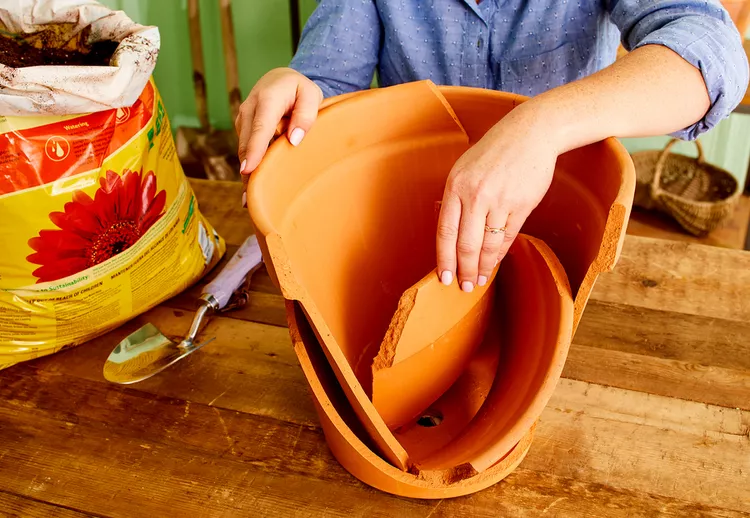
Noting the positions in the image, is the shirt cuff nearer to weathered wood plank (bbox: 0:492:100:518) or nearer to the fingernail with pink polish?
the fingernail with pink polish

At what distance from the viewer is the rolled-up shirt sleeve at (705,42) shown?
0.59 meters

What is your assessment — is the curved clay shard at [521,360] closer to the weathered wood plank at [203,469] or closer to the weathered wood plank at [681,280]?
the weathered wood plank at [203,469]

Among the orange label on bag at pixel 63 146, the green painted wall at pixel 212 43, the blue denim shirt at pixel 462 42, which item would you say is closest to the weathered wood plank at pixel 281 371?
the orange label on bag at pixel 63 146

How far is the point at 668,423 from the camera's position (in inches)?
25.1

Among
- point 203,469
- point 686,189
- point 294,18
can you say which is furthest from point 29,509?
point 686,189

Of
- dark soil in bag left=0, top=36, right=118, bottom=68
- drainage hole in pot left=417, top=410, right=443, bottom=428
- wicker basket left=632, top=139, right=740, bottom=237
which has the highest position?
dark soil in bag left=0, top=36, right=118, bottom=68

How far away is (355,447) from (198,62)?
61.9 inches

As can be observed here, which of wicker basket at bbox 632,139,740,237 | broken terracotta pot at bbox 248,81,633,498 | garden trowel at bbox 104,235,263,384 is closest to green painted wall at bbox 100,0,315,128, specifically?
wicker basket at bbox 632,139,740,237

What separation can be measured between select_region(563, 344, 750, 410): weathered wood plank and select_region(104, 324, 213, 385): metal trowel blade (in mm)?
450

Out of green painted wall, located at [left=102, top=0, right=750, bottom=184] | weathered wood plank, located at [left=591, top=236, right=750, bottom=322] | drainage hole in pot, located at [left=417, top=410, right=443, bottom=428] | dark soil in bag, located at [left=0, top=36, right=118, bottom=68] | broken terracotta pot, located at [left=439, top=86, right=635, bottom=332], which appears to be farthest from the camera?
green painted wall, located at [left=102, top=0, right=750, bottom=184]

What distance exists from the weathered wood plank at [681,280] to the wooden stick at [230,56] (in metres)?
1.17

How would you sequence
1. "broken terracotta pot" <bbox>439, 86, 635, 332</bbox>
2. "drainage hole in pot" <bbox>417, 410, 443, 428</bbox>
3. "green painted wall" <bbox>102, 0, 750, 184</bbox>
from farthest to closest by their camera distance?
"green painted wall" <bbox>102, 0, 750, 184</bbox> < "drainage hole in pot" <bbox>417, 410, 443, 428</bbox> < "broken terracotta pot" <bbox>439, 86, 635, 332</bbox>

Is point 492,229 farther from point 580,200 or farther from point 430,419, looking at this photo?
point 430,419

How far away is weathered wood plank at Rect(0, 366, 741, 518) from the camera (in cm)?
57
